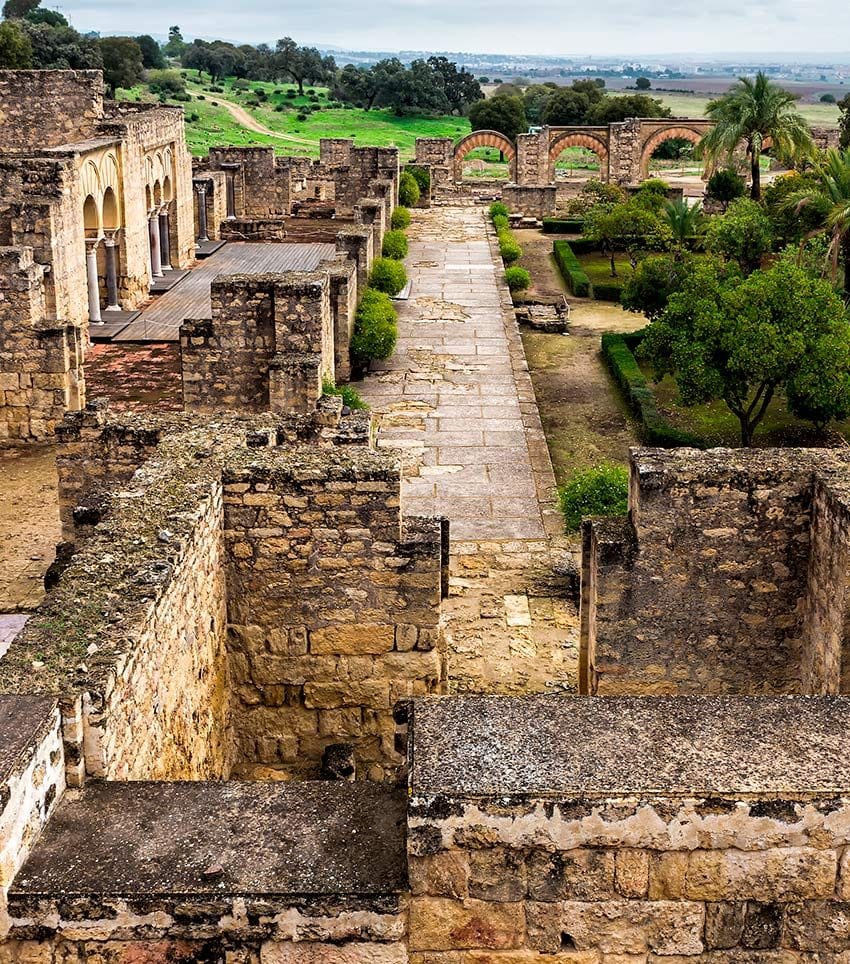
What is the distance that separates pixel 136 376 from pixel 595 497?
31.4 ft

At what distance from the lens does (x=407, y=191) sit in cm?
3616

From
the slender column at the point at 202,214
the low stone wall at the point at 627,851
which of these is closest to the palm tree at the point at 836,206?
the slender column at the point at 202,214

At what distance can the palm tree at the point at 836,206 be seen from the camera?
18.5 meters

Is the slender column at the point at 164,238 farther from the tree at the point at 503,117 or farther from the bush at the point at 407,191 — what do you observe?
the tree at the point at 503,117

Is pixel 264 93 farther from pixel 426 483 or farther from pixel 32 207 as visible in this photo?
pixel 426 483

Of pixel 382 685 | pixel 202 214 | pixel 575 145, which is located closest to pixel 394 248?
pixel 202 214

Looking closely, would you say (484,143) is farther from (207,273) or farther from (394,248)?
(207,273)

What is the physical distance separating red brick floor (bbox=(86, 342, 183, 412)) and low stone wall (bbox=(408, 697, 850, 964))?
44.0ft

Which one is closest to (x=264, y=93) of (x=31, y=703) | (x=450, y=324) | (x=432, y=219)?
(x=432, y=219)

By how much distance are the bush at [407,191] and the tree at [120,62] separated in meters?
30.4

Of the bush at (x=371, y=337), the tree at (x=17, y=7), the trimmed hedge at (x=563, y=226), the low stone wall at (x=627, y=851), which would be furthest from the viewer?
the tree at (x=17, y=7)

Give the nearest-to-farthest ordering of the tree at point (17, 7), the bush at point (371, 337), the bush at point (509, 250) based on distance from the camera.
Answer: the bush at point (371, 337)
the bush at point (509, 250)
the tree at point (17, 7)

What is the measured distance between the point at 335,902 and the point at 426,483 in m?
10.1

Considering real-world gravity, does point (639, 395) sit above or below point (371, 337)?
below
